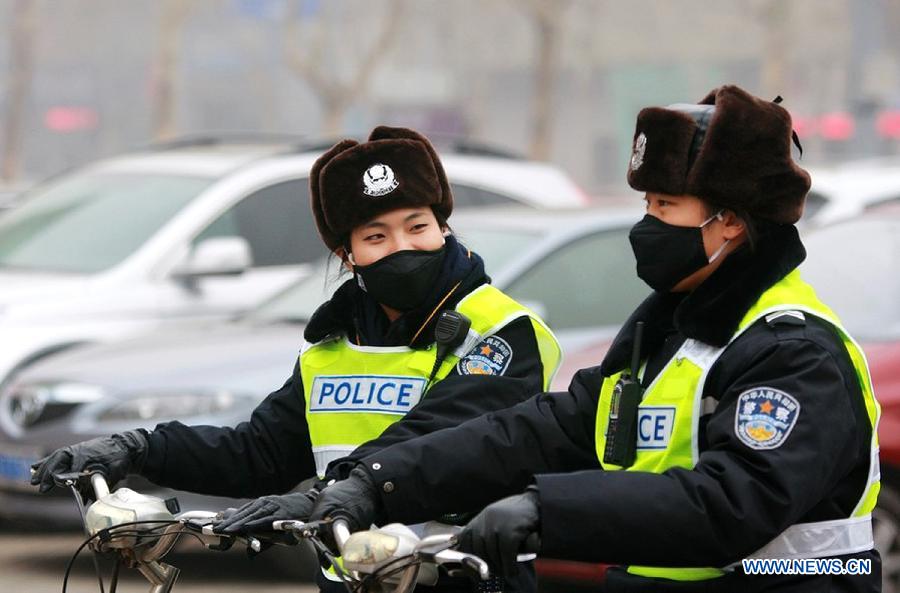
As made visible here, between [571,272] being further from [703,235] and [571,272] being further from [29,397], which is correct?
[703,235]

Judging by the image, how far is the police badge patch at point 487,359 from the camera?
128 inches

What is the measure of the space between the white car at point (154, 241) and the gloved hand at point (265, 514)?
5.29 m

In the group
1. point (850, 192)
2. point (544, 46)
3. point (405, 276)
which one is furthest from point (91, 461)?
point (544, 46)

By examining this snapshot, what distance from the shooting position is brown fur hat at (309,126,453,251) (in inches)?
132

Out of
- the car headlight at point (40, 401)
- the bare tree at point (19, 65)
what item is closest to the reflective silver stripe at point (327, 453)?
the car headlight at point (40, 401)

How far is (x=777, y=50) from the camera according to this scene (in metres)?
30.9

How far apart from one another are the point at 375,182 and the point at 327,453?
0.54 m

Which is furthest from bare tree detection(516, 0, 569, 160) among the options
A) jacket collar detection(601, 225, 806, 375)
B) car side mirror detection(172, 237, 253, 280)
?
jacket collar detection(601, 225, 806, 375)

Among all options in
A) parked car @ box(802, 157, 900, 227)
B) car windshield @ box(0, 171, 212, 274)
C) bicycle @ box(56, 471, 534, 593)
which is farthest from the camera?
parked car @ box(802, 157, 900, 227)

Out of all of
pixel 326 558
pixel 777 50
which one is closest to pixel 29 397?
pixel 326 558

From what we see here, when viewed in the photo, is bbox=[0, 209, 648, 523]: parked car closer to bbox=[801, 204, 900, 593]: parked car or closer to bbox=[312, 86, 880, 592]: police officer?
bbox=[801, 204, 900, 593]: parked car

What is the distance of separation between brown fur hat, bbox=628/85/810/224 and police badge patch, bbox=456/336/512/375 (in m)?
0.58

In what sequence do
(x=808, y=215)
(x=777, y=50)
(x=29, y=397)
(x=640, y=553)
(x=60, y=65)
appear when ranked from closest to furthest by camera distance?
(x=640, y=553) < (x=29, y=397) < (x=808, y=215) < (x=777, y=50) < (x=60, y=65)

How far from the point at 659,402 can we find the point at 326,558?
60cm
